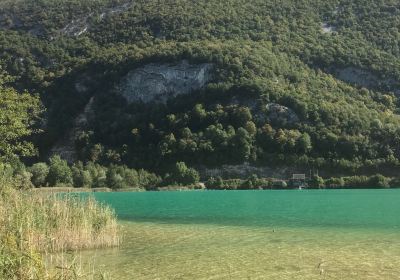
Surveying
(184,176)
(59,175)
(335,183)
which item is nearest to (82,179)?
(59,175)

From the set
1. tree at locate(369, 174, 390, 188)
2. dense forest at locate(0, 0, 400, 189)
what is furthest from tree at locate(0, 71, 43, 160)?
tree at locate(369, 174, 390, 188)

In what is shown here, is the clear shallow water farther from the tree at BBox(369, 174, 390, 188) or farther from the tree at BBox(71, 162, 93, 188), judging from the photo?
the tree at BBox(369, 174, 390, 188)

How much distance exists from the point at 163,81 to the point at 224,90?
70.3ft

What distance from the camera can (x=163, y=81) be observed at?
158375 mm

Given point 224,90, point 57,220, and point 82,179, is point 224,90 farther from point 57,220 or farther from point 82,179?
point 57,220

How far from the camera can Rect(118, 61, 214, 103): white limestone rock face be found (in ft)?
509

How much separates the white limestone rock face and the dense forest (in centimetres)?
191

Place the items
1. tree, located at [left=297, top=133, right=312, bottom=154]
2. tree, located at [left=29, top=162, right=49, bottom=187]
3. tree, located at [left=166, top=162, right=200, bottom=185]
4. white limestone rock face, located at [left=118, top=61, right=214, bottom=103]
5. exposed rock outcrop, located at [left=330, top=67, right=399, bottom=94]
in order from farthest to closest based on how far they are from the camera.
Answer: exposed rock outcrop, located at [left=330, top=67, right=399, bottom=94] → white limestone rock face, located at [left=118, top=61, right=214, bottom=103] → tree, located at [left=297, top=133, right=312, bottom=154] → tree, located at [left=166, top=162, right=200, bottom=185] → tree, located at [left=29, top=162, right=49, bottom=187]

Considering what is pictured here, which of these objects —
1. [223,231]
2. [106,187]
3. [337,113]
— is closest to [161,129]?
[106,187]

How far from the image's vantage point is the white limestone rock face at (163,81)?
15512cm

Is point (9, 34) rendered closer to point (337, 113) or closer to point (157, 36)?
point (157, 36)

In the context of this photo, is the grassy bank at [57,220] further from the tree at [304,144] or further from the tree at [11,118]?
the tree at [304,144]

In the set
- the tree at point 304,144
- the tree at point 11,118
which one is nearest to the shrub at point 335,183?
the tree at point 304,144

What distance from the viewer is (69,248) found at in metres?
20.4
